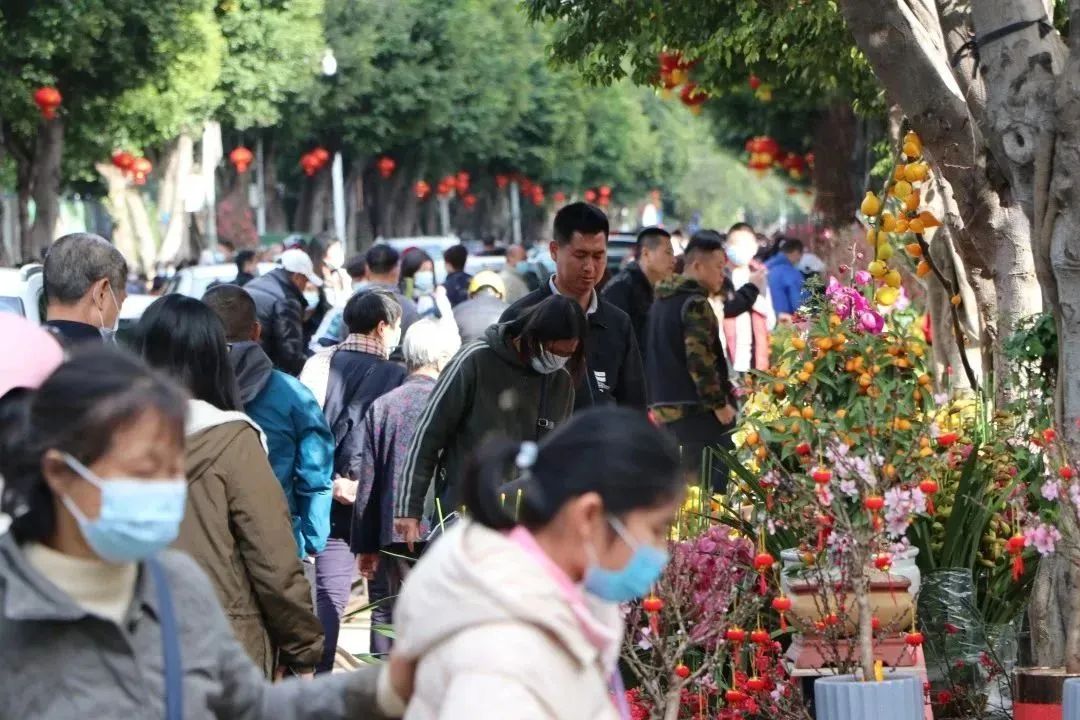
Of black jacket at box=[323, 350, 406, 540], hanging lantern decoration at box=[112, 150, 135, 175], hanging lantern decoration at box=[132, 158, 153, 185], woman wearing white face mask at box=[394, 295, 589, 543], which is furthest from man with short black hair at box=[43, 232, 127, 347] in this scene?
hanging lantern decoration at box=[132, 158, 153, 185]

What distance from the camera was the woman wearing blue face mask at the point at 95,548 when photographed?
9.09 feet

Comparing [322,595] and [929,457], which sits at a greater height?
[929,457]

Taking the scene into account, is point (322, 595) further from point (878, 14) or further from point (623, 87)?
point (623, 87)

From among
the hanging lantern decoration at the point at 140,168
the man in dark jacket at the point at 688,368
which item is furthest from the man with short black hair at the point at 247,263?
the hanging lantern decoration at the point at 140,168

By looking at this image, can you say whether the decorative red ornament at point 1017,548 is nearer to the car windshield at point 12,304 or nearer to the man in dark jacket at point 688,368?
the man in dark jacket at point 688,368

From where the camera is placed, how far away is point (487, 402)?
6523 millimetres

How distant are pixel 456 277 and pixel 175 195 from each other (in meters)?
27.4

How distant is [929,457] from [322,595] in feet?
9.83

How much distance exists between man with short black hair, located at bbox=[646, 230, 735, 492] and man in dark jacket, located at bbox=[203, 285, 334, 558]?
3809mm

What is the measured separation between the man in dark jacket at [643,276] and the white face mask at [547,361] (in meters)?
5.03

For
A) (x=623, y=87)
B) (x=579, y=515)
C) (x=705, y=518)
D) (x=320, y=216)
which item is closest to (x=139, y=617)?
(x=579, y=515)

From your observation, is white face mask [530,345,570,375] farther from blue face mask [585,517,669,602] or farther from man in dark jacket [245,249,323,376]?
man in dark jacket [245,249,323,376]

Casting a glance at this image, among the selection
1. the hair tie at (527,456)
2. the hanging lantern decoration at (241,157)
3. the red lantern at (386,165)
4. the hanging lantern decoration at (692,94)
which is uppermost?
the red lantern at (386,165)

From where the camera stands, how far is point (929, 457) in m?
6.26
